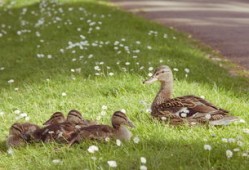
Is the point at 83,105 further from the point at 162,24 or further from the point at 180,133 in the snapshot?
the point at 162,24

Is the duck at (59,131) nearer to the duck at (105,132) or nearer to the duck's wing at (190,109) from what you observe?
the duck at (105,132)

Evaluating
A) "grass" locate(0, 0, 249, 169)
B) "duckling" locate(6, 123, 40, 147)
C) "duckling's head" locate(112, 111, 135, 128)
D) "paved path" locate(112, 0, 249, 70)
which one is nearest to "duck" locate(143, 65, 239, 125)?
"grass" locate(0, 0, 249, 169)

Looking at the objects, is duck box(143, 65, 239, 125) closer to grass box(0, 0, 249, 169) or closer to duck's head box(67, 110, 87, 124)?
grass box(0, 0, 249, 169)

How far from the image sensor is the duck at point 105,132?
7031 mm

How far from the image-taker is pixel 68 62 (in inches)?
487

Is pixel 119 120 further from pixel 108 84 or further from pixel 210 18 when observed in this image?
pixel 210 18

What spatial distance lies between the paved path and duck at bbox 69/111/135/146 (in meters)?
5.60

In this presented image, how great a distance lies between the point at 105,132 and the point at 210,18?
1175 centimetres

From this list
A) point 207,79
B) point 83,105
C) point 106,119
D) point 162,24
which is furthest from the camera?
point 162,24

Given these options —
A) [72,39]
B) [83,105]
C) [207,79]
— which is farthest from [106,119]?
[72,39]

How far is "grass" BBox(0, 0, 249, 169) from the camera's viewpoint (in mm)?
6727

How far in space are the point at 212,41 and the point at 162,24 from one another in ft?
9.21

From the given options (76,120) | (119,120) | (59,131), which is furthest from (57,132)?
(119,120)

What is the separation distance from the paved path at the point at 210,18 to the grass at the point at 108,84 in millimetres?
673
